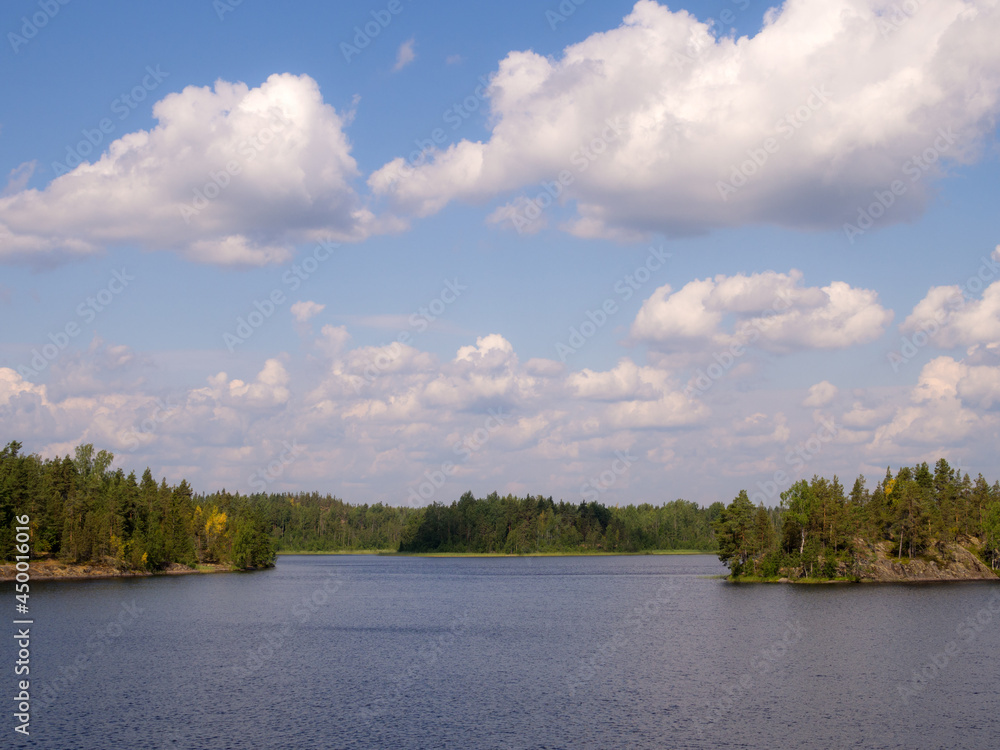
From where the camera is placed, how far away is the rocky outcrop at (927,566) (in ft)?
569

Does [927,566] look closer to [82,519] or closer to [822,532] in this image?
[822,532]

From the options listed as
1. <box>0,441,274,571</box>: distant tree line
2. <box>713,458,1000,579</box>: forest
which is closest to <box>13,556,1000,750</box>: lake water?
<box>713,458,1000,579</box>: forest

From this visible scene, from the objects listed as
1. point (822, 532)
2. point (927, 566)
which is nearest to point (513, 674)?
point (822, 532)

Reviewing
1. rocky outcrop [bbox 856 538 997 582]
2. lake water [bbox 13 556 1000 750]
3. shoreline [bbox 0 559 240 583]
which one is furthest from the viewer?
rocky outcrop [bbox 856 538 997 582]

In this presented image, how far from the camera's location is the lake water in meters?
52.6

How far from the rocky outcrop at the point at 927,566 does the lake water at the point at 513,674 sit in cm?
3891

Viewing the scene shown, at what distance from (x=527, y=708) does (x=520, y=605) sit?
7609 cm

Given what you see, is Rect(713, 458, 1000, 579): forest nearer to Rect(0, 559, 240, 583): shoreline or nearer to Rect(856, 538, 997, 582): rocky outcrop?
Rect(856, 538, 997, 582): rocky outcrop

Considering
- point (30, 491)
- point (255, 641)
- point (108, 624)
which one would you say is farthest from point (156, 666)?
point (30, 491)

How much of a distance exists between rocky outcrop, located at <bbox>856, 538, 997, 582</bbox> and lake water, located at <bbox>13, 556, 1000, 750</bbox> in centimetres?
3891

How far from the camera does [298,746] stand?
4944cm

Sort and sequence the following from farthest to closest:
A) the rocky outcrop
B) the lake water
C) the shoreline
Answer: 1. the rocky outcrop
2. the shoreline
3. the lake water

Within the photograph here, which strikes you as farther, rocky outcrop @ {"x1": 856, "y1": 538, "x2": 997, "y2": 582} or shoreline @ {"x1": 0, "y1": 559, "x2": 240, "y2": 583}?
rocky outcrop @ {"x1": 856, "y1": 538, "x2": 997, "y2": 582}

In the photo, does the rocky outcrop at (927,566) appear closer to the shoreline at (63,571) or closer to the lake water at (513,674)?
the lake water at (513,674)
